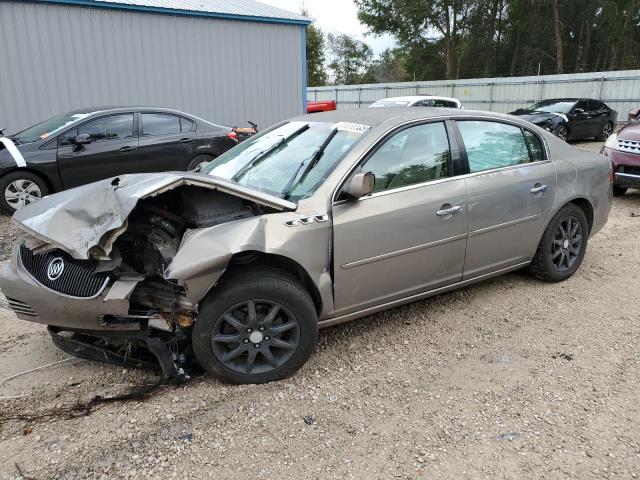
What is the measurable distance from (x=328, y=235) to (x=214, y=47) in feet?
35.7

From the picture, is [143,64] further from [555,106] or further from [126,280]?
[555,106]

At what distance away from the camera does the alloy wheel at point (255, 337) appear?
2914mm

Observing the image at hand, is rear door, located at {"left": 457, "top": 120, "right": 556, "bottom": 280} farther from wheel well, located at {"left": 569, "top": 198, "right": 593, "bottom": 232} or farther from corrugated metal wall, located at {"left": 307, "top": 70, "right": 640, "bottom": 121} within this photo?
corrugated metal wall, located at {"left": 307, "top": 70, "right": 640, "bottom": 121}

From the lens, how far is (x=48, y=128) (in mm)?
7422

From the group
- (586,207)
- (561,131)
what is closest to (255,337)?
(586,207)

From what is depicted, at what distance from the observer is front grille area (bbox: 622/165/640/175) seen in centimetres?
774

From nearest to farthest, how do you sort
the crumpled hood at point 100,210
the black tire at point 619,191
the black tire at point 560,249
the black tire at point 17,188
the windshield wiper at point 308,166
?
the crumpled hood at point 100,210 → the windshield wiper at point 308,166 → the black tire at point 560,249 → the black tire at point 17,188 → the black tire at point 619,191

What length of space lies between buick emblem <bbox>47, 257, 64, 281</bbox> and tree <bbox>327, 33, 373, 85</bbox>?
5876 centimetres

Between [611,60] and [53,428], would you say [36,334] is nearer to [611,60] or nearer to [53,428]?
[53,428]

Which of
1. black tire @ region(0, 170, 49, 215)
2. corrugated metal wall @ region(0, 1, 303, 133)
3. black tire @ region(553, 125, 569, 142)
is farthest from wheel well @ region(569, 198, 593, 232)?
black tire @ region(553, 125, 569, 142)

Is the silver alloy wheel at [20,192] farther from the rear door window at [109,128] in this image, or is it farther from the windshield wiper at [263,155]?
the windshield wiper at [263,155]

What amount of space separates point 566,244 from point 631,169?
4.36 m

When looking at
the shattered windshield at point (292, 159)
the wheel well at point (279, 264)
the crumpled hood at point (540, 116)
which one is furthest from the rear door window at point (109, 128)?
the crumpled hood at point (540, 116)

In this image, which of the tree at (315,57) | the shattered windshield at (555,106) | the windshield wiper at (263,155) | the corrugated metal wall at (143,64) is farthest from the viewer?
the tree at (315,57)
